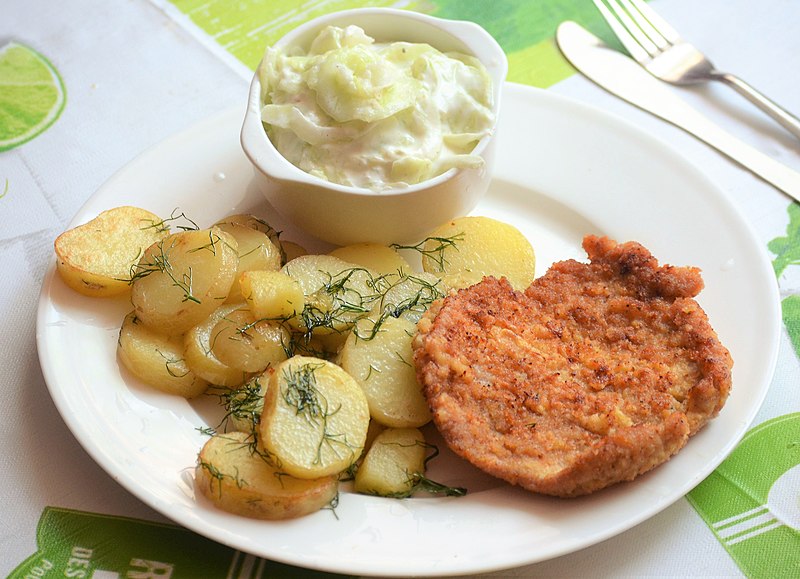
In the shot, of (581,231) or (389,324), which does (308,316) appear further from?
(581,231)

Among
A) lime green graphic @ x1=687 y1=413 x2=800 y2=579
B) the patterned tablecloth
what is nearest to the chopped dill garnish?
the patterned tablecloth

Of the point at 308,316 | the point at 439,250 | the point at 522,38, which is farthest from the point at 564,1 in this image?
the point at 308,316

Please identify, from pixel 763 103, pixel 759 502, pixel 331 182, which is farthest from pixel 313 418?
pixel 763 103

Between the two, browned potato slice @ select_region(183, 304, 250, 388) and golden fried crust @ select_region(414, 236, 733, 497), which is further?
browned potato slice @ select_region(183, 304, 250, 388)

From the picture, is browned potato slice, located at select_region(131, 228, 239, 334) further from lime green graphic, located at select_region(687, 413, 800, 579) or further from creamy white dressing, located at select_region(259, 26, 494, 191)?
lime green graphic, located at select_region(687, 413, 800, 579)

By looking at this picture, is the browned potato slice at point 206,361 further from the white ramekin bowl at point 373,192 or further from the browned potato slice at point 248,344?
the white ramekin bowl at point 373,192

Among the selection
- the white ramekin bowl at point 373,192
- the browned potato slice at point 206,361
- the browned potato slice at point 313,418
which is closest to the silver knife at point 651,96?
the white ramekin bowl at point 373,192

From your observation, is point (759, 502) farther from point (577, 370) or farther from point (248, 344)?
point (248, 344)
